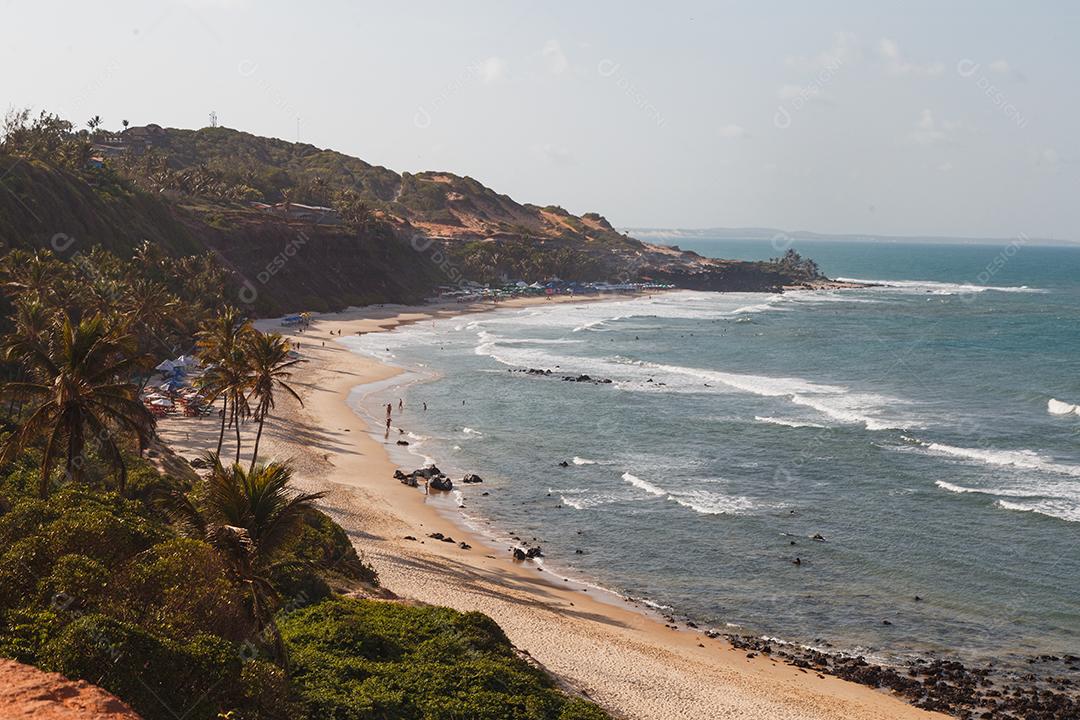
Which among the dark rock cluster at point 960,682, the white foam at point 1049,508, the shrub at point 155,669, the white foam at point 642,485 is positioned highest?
the shrub at point 155,669

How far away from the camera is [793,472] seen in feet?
170

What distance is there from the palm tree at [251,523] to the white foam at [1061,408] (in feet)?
215

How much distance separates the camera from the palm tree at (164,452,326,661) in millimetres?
17531

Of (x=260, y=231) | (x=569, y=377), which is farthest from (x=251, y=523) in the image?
(x=260, y=231)

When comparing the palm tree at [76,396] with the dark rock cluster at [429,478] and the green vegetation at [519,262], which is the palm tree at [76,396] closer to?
the dark rock cluster at [429,478]

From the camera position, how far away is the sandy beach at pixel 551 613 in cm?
2600

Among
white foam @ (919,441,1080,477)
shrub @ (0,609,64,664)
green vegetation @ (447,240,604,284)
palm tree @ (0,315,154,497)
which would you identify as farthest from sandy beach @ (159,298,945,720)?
green vegetation @ (447,240,604,284)

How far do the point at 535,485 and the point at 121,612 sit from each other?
34.0 m

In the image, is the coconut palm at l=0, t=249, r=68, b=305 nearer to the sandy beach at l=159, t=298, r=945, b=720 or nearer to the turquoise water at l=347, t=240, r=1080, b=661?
the sandy beach at l=159, t=298, r=945, b=720

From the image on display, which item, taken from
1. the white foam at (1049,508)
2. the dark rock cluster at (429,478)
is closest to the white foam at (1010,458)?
the white foam at (1049,508)

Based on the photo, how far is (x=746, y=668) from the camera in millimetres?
29344

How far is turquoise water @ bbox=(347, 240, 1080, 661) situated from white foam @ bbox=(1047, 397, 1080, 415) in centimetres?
71

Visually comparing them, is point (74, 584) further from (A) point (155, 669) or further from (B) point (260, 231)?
(B) point (260, 231)

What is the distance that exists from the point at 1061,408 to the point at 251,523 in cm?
6797
